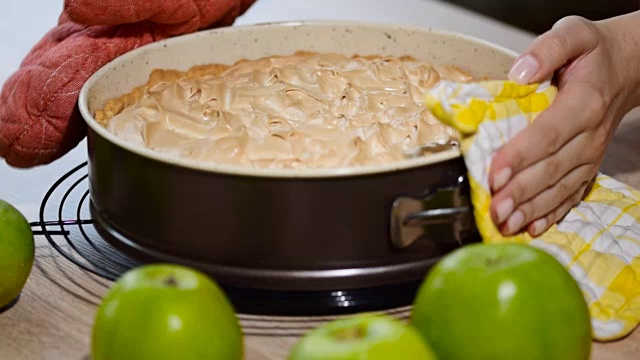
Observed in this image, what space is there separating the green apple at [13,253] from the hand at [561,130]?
50cm

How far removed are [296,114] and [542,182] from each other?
1.12ft

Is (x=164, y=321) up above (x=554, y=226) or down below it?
above

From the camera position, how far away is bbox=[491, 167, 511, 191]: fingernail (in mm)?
1097

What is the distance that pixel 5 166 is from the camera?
1560mm

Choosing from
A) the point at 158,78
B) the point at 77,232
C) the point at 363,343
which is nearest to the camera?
the point at 363,343

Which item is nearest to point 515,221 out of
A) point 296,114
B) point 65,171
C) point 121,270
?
point 296,114

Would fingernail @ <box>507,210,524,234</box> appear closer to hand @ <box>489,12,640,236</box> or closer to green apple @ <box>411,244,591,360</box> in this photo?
hand @ <box>489,12,640,236</box>

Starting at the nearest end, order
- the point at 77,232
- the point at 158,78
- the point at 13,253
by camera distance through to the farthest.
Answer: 1. the point at 13,253
2. the point at 77,232
3. the point at 158,78

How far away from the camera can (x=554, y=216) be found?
1.19 metres

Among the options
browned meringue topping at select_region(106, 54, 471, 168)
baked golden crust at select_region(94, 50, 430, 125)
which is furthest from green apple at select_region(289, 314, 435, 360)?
baked golden crust at select_region(94, 50, 430, 125)

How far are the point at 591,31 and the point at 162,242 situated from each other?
0.56 meters

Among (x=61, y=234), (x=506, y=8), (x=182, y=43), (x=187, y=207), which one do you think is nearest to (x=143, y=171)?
(x=187, y=207)

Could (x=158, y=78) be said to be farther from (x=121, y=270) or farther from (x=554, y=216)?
(x=554, y=216)

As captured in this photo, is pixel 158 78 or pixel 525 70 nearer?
pixel 525 70
